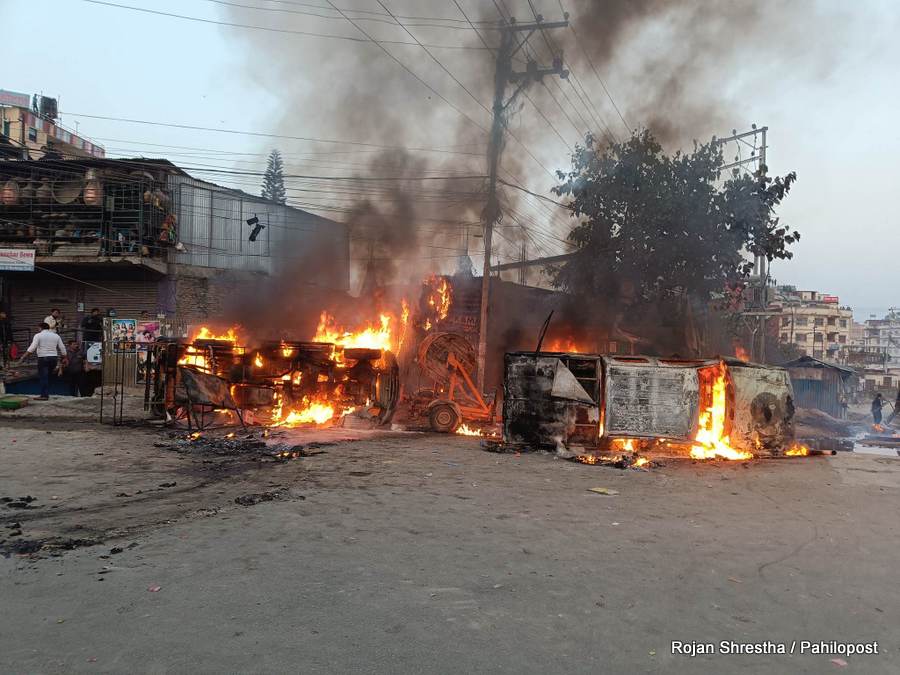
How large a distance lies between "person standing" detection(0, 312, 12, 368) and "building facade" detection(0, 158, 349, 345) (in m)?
0.39

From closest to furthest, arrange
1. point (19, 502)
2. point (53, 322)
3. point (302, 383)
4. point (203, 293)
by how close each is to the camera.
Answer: point (19, 502) < point (302, 383) < point (53, 322) < point (203, 293)

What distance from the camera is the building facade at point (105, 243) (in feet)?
63.6

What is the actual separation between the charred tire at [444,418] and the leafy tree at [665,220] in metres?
8.36

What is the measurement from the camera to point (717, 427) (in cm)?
1103

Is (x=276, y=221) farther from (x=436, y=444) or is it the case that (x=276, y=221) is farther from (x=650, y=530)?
(x=650, y=530)

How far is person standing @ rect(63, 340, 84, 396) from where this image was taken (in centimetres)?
1552

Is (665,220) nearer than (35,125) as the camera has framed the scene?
Yes

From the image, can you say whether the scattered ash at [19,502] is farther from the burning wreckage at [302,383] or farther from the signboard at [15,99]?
the signboard at [15,99]

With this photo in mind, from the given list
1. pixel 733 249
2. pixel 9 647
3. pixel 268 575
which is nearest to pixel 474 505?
pixel 268 575

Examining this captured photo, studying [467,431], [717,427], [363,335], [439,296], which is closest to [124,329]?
[363,335]

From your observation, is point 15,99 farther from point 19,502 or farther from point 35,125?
point 19,502

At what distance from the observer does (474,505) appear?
22.2 feet

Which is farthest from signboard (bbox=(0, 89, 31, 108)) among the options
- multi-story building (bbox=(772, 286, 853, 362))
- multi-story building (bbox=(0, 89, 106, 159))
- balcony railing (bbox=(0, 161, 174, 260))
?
multi-story building (bbox=(772, 286, 853, 362))

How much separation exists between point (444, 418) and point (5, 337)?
16.2 meters
